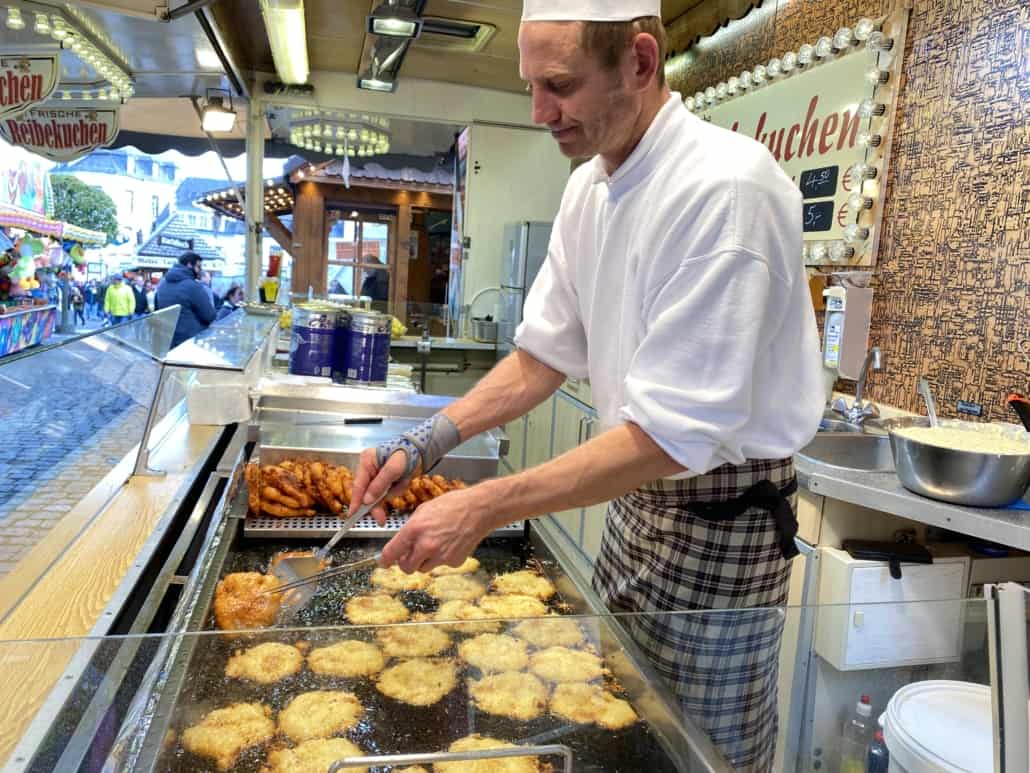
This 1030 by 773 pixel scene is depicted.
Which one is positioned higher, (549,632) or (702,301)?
(702,301)

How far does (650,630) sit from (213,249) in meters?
6.67

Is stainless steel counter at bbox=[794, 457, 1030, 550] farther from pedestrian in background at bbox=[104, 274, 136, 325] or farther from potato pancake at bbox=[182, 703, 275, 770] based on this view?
pedestrian in background at bbox=[104, 274, 136, 325]

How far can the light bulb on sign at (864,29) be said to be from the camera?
3006 millimetres

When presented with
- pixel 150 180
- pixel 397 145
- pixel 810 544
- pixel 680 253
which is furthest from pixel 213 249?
pixel 680 253

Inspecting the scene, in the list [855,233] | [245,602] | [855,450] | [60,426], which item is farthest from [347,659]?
[855,233]

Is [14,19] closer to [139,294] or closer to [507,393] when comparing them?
[139,294]

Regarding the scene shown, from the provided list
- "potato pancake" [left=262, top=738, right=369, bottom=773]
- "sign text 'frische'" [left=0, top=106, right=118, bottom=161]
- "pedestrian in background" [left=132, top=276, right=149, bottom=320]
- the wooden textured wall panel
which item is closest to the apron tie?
"potato pancake" [left=262, top=738, right=369, bottom=773]

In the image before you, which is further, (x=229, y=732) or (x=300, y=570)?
(x=300, y=570)

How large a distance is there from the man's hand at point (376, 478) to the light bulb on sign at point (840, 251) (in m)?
2.42

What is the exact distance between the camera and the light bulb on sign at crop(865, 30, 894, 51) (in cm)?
297

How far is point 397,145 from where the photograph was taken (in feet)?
27.1

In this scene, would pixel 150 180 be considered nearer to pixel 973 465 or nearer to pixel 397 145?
pixel 397 145

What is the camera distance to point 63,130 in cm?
490

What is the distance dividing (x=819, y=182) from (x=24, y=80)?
13.3 feet
